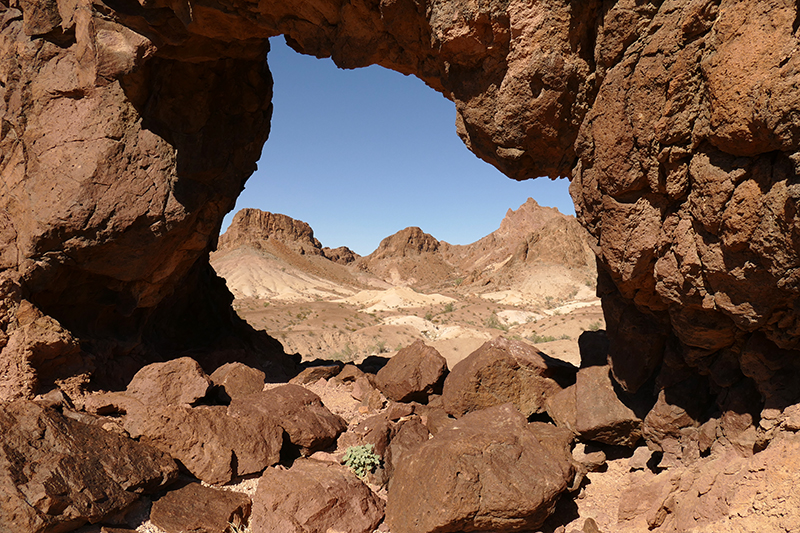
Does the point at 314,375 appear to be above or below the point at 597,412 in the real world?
below

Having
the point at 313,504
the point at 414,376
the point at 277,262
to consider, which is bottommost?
the point at 313,504

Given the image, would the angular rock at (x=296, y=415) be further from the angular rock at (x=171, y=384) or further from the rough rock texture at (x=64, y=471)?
the rough rock texture at (x=64, y=471)

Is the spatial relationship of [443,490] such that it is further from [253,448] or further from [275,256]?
[275,256]

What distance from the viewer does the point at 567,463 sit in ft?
16.0

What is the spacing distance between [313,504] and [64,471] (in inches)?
87.8

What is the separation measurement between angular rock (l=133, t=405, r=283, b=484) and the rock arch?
3.05 meters

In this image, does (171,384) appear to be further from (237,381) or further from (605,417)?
(605,417)

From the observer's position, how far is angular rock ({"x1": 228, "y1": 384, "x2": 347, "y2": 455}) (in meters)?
6.05

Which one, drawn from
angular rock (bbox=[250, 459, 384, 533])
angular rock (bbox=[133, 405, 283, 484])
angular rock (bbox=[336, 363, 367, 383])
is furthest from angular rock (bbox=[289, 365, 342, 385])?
angular rock (bbox=[250, 459, 384, 533])

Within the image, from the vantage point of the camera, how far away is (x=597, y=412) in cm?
555

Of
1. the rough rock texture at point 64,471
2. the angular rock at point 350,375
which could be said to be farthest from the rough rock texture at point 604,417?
the rough rock texture at point 64,471

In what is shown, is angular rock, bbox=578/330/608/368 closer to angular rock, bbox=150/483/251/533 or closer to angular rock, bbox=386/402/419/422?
angular rock, bbox=386/402/419/422

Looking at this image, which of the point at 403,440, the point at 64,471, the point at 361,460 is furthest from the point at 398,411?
the point at 64,471

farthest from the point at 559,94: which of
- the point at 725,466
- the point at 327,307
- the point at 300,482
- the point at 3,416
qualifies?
the point at 327,307
